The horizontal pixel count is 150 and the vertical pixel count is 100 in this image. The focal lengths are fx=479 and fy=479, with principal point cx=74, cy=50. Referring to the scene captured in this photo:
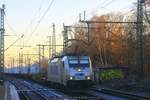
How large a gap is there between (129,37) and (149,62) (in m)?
10.1

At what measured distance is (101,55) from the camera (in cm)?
8800

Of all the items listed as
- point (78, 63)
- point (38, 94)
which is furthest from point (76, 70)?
point (38, 94)

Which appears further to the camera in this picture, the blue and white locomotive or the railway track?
the blue and white locomotive

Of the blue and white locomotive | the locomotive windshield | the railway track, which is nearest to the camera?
the railway track

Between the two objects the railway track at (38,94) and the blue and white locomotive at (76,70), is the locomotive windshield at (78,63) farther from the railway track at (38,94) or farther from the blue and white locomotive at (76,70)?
the railway track at (38,94)

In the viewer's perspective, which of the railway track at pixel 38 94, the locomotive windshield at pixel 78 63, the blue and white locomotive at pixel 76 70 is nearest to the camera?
the railway track at pixel 38 94

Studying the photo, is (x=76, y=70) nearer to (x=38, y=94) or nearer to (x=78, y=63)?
(x=78, y=63)

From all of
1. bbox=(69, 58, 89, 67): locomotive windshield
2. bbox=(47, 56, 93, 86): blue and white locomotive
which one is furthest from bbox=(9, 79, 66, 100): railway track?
bbox=(69, 58, 89, 67): locomotive windshield

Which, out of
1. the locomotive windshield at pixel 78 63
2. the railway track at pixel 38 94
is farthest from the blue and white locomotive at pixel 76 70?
the railway track at pixel 38 94

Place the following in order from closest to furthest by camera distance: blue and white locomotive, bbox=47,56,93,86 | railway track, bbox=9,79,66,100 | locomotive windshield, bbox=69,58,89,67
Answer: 1. railway track, bbox=9,79,66,100
2. blue and white locomotive, bbox=47,56,93,86
3. locomotive windshield, bbox=69,58,89,67

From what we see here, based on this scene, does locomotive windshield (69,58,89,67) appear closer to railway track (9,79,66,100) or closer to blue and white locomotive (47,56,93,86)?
blue and white locomotive (47,56,93,86)

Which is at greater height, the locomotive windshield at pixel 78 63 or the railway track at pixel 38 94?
the locomotive windshield at pixel 78 63

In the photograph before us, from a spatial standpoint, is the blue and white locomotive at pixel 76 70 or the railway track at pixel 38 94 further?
the blue and white locomotive at pixel 76 70

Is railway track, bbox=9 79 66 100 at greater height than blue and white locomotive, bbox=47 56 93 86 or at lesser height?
lesser
